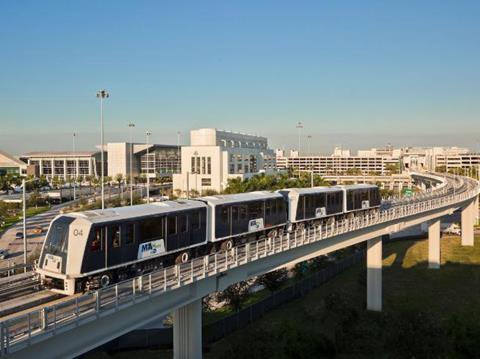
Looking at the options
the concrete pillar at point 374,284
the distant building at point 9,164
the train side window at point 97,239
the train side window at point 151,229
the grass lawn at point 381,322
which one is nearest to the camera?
the train side window at point 97,239

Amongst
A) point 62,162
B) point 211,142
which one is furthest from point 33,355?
point 62,162

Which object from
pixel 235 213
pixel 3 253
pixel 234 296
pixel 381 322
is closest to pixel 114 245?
pixel 235 213

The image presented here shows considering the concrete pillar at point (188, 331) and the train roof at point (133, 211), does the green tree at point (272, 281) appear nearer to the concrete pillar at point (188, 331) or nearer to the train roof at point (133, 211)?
the concrete pillar at point (188, 331)

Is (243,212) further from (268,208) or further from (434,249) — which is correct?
(434,249)

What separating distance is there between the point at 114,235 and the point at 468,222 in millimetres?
67241

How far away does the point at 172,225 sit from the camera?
2489cm

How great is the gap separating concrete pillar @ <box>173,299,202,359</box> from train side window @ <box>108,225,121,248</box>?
5.96 m

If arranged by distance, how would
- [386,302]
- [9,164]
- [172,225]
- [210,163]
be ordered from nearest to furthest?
[172,225], [386,302], [210,163], [9,164]

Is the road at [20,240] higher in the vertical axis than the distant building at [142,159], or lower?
lower

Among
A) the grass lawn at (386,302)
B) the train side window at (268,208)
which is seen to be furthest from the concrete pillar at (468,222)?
the train side window at (268,208)

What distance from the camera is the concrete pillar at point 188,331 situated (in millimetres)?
25388

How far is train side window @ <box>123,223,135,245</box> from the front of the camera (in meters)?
22.1

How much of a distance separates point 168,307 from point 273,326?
19.5 metres

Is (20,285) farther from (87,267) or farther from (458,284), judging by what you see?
(458,284)
